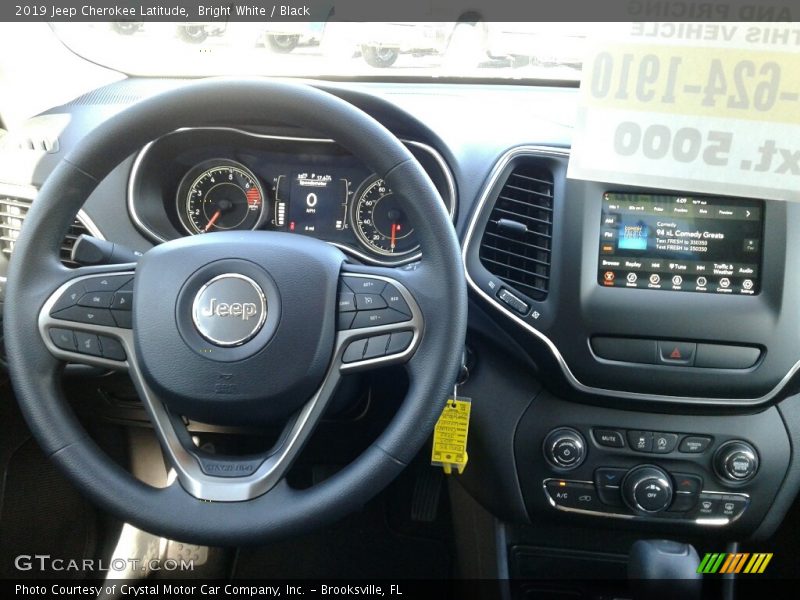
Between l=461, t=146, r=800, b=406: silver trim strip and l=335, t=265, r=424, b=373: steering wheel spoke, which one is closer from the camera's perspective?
l=335, t=265, r=424, b=373: steering wheel spoke

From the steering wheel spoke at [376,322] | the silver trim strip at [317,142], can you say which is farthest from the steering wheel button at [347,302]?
the silver trim strip at [317,142]

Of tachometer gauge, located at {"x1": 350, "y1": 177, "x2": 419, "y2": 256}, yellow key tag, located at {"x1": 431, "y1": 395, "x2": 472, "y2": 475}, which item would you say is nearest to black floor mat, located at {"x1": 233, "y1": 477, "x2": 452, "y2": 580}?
yellow key tag, located at {"x1": 431, "y1": 395, "x2": 472, "y2": 475}

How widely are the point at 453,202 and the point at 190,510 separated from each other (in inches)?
27.3

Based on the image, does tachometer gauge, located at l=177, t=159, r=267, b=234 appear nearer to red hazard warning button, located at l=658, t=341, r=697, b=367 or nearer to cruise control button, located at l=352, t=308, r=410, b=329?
cruise control button, located at l=352, t=308, r=410, b=329

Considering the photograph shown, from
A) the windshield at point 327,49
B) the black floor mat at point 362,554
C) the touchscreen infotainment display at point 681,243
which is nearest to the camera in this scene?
the touchscreen infotainment display at point 681,243

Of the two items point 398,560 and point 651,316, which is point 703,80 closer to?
point 651,316

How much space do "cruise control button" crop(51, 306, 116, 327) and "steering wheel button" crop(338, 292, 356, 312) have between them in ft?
1.10

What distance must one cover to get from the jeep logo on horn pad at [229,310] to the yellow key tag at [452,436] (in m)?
0.46

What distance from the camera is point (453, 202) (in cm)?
136

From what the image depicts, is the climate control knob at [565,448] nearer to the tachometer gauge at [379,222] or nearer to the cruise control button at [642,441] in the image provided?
the cruise control button at [642,441]

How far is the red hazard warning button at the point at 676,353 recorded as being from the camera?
51.9 inches

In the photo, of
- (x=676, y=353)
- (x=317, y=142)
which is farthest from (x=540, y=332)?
(x=317, y=142)

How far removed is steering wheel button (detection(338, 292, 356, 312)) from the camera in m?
1.08
